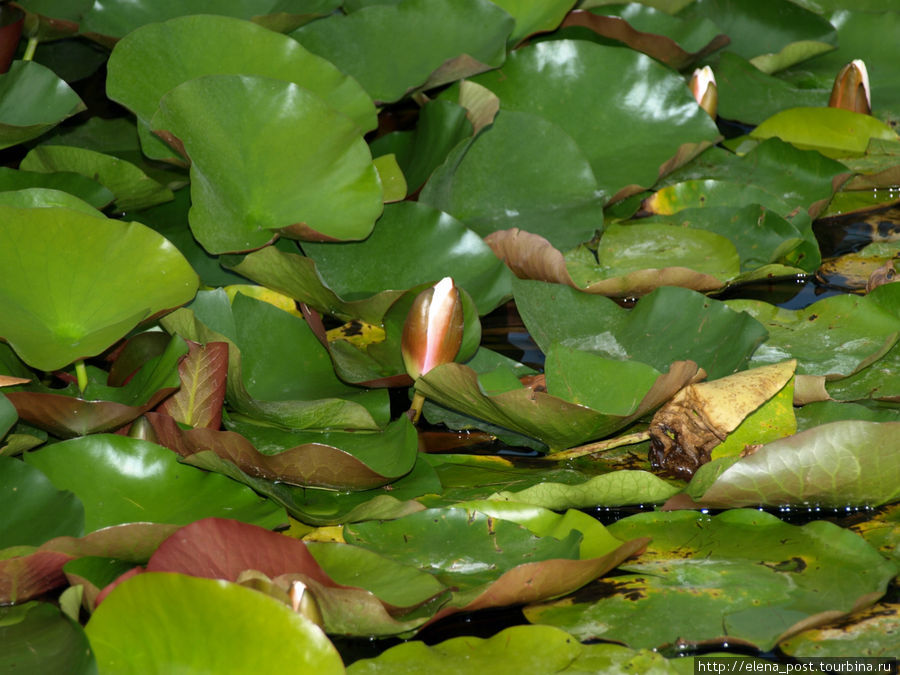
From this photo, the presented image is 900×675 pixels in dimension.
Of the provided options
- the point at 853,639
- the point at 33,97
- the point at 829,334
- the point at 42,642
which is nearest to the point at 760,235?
the point at 829,334

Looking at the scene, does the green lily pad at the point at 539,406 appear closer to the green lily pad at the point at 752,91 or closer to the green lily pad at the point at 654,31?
the green lily pad at the point at 654,31

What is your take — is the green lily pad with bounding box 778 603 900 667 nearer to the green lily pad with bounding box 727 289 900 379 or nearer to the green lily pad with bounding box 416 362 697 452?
the green lily pad with bounding box 416 362 697 452

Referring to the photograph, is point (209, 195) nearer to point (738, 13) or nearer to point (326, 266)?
point (326, 266)

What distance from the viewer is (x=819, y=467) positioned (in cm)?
120

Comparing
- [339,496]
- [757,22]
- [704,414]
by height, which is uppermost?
[757,22]

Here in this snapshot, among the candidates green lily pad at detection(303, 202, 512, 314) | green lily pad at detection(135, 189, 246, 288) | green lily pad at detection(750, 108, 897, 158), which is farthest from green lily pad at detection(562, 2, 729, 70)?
green lily pad at detection(135, 189, 246, 288)

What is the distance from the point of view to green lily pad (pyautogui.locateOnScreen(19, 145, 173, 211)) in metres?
1.67

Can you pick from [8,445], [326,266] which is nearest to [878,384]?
[326,266]

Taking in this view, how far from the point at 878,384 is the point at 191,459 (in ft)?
3.18

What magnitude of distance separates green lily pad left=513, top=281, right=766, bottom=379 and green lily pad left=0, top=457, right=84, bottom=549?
71cm

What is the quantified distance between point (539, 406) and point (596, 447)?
16 centimetres

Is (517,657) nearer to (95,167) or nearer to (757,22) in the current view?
(95,167)

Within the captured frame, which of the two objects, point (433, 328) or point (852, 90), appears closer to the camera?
point (433, 328)

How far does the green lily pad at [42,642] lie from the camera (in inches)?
35.9
